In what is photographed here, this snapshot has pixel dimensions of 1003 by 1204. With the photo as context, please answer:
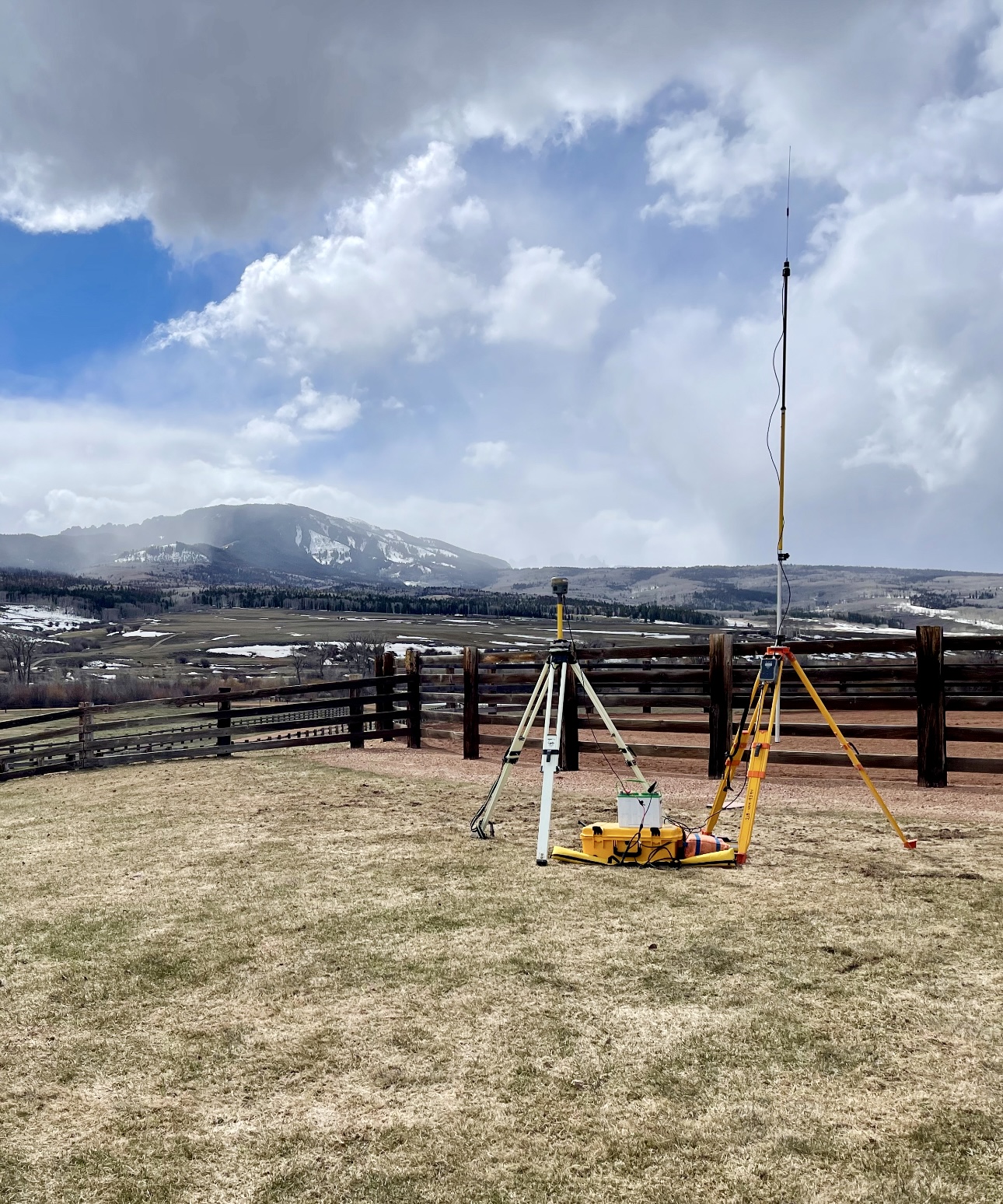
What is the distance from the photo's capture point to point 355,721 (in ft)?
53.6

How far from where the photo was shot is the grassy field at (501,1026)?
328 centimetres

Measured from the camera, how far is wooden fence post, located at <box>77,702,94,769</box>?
53.0 ft

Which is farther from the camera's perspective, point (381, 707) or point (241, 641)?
point (241, 641)

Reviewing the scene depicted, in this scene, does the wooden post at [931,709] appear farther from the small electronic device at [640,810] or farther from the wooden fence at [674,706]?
the small electronic device at [640,810]

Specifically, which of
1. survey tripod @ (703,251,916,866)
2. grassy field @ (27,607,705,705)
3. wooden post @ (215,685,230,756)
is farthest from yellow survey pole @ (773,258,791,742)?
grassy field @ (27,607,705,705)

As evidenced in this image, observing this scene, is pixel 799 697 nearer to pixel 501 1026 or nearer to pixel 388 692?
pixel 388 692

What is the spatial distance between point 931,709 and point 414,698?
9.16 m

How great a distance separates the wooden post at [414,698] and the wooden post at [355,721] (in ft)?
3.10

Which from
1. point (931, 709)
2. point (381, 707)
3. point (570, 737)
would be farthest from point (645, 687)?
point (931, 709)

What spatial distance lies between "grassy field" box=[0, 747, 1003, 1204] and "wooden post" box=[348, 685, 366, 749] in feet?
25.7

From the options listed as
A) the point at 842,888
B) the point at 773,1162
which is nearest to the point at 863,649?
the point at 842,888

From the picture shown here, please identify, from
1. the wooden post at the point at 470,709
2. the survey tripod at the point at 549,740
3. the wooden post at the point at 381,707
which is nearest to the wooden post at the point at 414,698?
the wooden post at the point at 381,707

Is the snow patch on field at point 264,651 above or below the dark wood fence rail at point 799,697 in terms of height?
below

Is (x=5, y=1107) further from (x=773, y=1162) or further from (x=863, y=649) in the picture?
(x=863, y=649)
